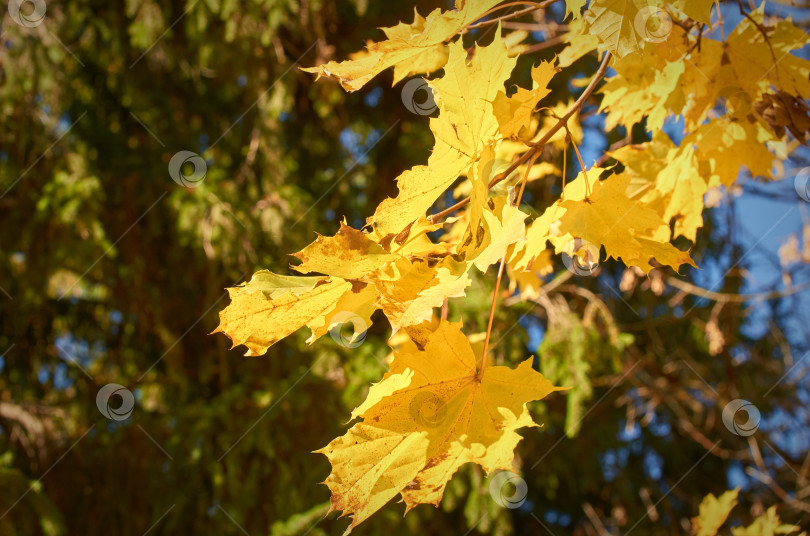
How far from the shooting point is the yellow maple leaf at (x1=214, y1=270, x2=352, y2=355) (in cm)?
78

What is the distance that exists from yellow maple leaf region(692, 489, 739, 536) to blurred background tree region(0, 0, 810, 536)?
1.22 m

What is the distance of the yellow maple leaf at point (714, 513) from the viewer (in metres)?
1.32

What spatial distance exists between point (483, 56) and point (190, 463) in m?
2.56

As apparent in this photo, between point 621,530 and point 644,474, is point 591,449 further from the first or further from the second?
point 644,474

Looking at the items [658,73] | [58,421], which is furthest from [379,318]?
[658,73]

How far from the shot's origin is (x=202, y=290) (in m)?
3.58

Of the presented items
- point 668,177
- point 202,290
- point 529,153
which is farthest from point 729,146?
point 202,290

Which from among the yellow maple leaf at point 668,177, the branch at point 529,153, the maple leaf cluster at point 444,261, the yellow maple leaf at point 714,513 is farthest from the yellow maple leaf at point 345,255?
the yellow maple leaf at point 714,513

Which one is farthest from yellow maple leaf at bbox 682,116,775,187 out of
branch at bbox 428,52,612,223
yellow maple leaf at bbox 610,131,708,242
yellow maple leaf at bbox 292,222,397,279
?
yellow maple leaf at bbox 292,222,397,279

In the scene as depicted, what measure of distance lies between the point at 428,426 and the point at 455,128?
37 cm

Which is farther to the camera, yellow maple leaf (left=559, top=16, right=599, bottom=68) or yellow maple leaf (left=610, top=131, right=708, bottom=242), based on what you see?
yellow maple leaf (left=610, top=131, right=708, bottom=242)

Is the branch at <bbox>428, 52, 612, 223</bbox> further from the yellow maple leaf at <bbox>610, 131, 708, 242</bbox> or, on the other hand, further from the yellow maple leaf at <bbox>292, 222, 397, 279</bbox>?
the yellow maple leaf at <bbox>610, 131, 708, 242</bbox>

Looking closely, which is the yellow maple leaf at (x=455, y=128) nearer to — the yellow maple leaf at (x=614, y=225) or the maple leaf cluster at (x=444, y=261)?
the maple leaf cluster at (x=444, y=261)

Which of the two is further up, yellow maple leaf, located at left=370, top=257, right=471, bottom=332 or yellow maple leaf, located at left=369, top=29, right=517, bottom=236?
yellow maple leaf, located at left=369, top=29, right=517, bottom=236
